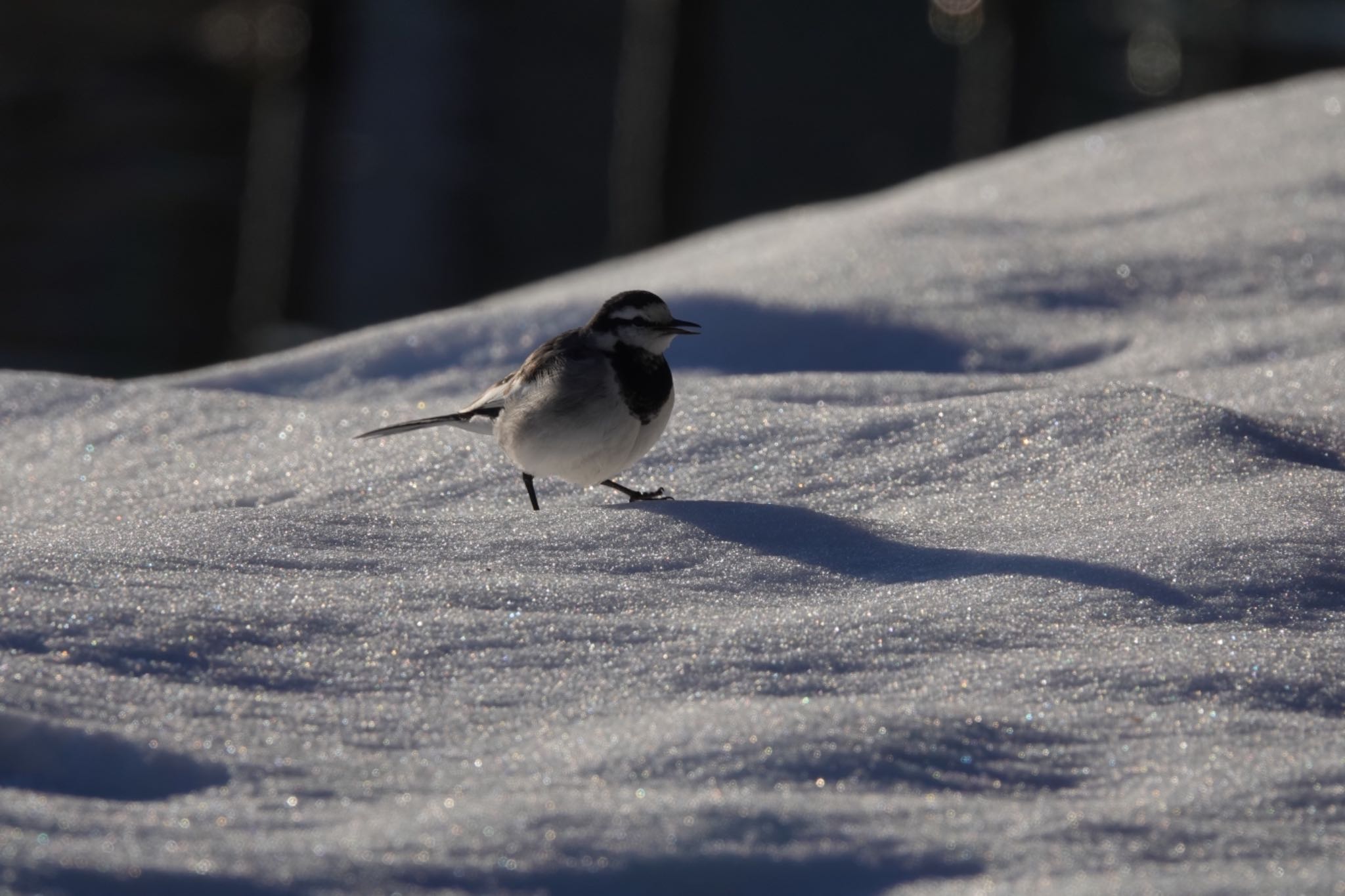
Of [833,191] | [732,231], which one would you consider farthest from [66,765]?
[833,191]

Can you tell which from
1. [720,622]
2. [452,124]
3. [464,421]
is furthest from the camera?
[452,124]

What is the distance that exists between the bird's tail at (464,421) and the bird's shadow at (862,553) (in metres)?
0.66

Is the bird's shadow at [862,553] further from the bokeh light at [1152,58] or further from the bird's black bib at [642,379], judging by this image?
the bokeh light at [1152,58]

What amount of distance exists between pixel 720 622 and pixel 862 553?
21.7 inches

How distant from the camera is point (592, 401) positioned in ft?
11.6

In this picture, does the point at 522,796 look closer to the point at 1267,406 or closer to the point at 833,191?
the point at 1267,406

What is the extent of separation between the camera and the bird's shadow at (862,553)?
9.47 feet

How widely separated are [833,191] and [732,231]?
3919 millimetres

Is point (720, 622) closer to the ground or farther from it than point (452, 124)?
closer to the ground

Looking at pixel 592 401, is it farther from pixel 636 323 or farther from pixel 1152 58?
pixel 1152 58

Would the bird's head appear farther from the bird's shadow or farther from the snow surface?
the bird's shadow

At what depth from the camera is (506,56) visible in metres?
10.9

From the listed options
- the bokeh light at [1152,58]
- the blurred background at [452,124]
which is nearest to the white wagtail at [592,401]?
the blurred background at [452,124]

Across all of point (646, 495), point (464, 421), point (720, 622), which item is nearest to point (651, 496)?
point (646, 495)
